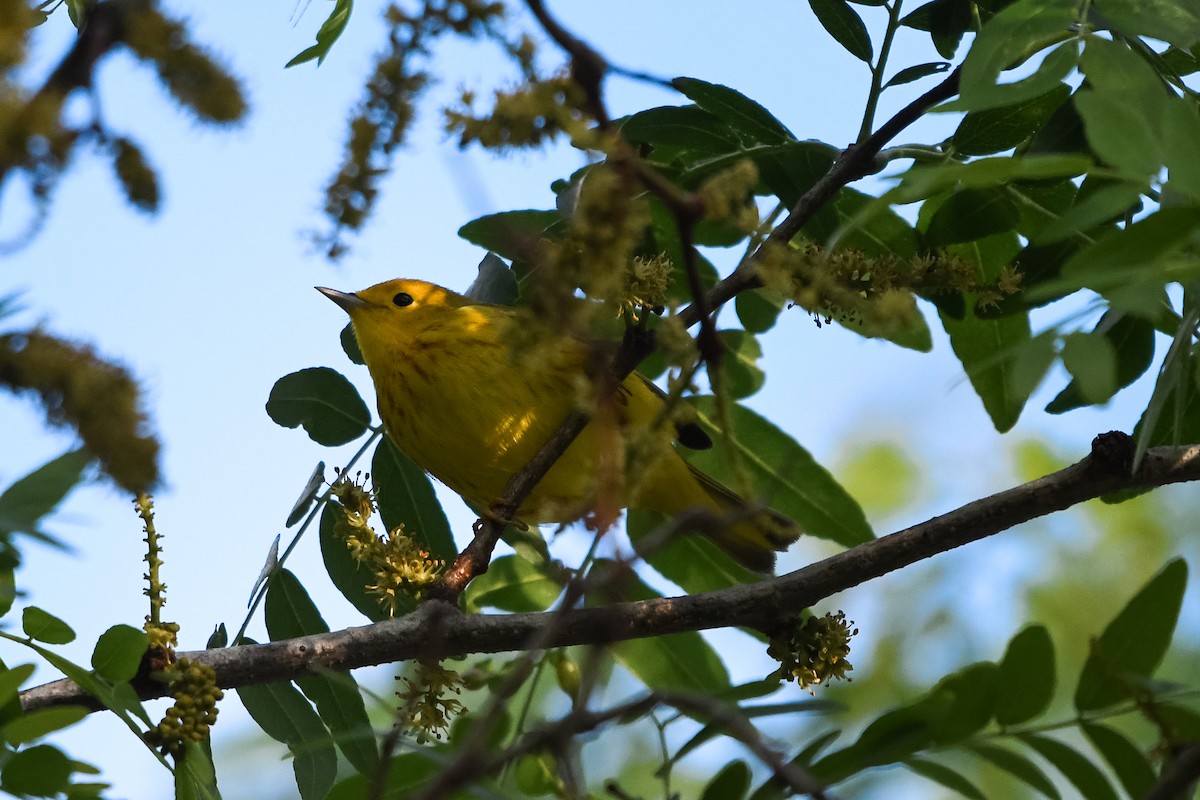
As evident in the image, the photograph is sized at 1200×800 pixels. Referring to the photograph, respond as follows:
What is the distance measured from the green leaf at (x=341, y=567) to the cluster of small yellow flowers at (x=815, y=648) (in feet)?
3.94

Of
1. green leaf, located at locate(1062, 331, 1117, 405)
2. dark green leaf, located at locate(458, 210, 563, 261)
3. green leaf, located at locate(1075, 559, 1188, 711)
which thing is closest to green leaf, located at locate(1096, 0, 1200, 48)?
green leaf, located at locate(1062, 331, 1117, 405)

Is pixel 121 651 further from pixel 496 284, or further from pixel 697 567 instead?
pixel 697 567

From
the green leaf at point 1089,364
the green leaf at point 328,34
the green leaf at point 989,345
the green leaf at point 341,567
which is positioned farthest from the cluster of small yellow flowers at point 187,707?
the green leaf at point 989,345

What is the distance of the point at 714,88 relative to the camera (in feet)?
10.2

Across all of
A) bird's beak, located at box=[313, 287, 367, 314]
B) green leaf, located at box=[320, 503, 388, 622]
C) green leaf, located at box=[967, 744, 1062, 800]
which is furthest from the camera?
bird's beak, located at box=[313, 287, 367, 314]

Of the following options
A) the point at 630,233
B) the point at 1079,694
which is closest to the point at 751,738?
the point at 630,233

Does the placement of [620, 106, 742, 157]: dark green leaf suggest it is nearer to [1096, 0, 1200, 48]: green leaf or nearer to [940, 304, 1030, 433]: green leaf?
[940, 304, 1030, 433]: green leaf

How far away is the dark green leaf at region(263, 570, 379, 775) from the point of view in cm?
305

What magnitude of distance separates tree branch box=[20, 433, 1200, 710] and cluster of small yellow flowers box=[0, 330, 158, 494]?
1.72 meters

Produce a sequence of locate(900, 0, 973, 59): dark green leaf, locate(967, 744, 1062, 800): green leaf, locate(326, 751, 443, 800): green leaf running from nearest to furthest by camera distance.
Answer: locate(967, 744, 1062, 800): green leaf → locate(326, 751, 443, 800): green leaf → locate(900, 0, 973, 59): dark green leaf

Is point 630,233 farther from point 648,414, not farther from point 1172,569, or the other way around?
point 648,414

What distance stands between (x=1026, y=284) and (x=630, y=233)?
1.97 meters

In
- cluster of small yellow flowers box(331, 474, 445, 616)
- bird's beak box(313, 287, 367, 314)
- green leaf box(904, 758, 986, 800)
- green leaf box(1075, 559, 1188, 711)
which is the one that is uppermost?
bird's beak box(313, 287, 367, 314)

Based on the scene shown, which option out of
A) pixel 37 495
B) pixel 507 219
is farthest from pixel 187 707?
pixel 507 219
